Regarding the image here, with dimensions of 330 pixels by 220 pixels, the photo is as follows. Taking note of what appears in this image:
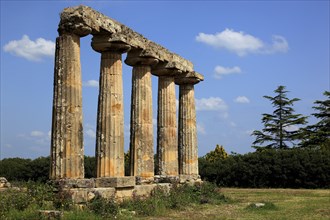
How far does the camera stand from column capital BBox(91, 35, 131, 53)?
20.7m

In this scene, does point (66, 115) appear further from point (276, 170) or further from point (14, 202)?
Answer: point (276, 170)

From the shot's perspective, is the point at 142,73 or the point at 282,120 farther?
the point at 282,120

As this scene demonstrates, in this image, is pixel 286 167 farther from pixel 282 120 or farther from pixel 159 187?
pixel 159 187

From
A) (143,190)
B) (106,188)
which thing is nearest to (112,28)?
(106,188)

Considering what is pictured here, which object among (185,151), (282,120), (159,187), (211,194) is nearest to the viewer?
(159,187)

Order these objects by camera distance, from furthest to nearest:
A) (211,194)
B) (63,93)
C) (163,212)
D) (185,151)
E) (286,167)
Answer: (286,167)
(185,151)
(211,194)
(163,212)
(63,93)

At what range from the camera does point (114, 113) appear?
20.8 m

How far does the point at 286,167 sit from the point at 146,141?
24.4 m

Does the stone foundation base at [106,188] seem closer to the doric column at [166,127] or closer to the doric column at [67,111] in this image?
the doric column at [67,111]

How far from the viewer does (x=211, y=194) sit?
27.2 meters

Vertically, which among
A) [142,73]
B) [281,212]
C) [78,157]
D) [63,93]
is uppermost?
[142,73]

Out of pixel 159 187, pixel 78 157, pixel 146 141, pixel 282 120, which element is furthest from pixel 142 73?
pixel 282 120

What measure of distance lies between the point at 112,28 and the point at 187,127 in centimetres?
1074

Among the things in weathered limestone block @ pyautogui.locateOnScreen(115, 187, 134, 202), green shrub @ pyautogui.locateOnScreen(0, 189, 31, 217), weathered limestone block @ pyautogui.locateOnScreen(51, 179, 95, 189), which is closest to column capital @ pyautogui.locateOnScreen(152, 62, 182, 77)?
weathered limestone block @ pyautogui.locateOnScreen(115, 187, 134, 202)
